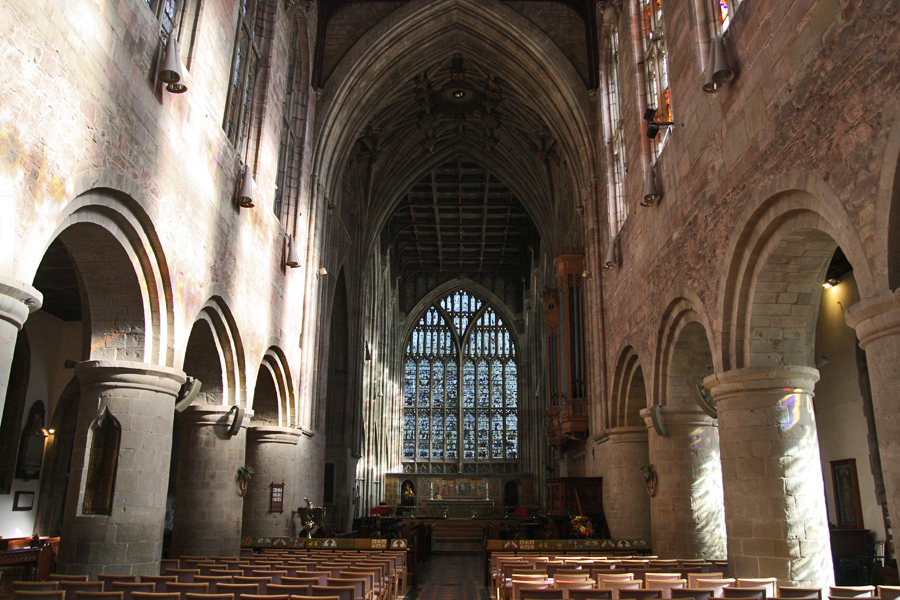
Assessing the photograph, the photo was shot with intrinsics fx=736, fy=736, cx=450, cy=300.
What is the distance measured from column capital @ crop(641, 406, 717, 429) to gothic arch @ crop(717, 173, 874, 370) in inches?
149

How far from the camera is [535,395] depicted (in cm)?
3969

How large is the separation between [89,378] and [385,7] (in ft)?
51.6

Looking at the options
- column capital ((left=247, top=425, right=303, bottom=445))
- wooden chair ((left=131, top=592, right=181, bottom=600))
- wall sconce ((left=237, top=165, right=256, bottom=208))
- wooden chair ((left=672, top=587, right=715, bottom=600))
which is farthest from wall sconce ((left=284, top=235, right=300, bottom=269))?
wooden chair ((left=672, top=587, right=715, bottom=600))

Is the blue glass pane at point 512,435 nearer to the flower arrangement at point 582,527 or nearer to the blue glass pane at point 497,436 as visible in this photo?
the blue glass pane at point 497,436

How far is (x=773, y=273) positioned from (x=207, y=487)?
1038 centimetres

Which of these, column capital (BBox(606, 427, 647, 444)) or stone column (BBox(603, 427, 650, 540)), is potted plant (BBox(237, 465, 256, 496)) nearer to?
stone column (BBox(603, 427, 650, 540))

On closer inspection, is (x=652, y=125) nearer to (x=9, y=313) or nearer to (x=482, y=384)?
(x=9, y=313)

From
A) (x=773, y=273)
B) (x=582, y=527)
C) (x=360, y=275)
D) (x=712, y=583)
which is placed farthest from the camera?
(x=360, y=275)

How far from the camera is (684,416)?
13.4 metres

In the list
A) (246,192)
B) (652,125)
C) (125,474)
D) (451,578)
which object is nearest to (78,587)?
(125,474)

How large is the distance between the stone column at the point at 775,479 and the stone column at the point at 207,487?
894cm

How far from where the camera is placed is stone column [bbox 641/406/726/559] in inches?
517

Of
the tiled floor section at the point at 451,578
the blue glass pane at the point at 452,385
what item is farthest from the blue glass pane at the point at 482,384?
the tiled floor section at the point at 451,578

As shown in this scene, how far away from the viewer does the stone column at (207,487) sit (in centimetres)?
1343
